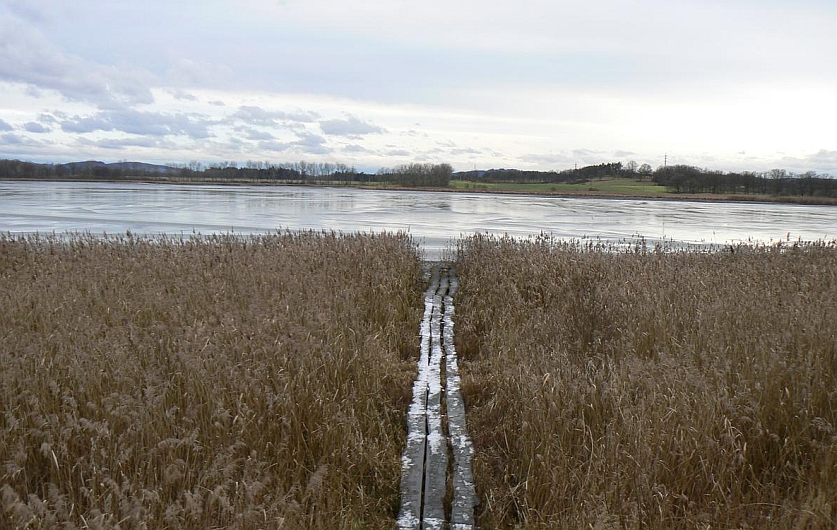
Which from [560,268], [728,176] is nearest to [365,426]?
[560,268]

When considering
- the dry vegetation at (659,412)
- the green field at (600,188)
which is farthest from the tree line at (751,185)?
the dry vegetation at (659,412)

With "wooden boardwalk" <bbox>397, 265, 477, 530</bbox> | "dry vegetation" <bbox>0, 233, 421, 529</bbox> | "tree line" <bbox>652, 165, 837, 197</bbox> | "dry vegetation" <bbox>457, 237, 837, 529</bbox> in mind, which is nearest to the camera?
"dry vegetation" <bbox>0, 233, 421, 529</bbox>

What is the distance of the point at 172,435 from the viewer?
4.27 meters

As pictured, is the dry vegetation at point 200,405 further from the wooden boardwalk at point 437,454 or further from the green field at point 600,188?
the green field at point 600,188

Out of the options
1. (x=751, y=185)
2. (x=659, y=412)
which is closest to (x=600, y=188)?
(x=751, y=185)

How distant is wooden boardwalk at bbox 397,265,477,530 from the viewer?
415cm

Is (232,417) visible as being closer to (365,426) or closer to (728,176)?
(365,426)

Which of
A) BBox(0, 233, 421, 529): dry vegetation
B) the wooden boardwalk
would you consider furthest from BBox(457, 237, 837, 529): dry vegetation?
BBox(0, 233, 421, 529): dry vegetation

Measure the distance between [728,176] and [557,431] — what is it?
98.1m

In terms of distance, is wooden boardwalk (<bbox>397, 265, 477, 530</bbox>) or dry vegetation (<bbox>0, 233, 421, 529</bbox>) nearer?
dry vegetation (<bbox>0, 233, 421, 529</bbox>)

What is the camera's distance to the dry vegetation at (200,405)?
12.0 ft

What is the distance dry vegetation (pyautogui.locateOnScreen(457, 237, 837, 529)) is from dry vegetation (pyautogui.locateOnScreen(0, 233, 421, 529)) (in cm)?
94

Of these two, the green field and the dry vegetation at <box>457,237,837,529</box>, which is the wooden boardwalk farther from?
the green field

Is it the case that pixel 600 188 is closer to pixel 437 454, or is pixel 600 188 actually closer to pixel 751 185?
pixel 751 185
